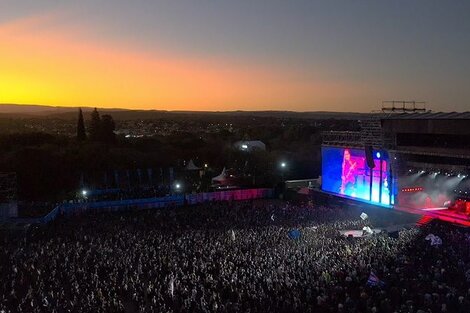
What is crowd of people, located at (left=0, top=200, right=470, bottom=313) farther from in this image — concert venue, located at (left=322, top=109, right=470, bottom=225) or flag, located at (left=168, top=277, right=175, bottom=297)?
concert venue, located at (left=322, top=109, right=470, bottom=225)

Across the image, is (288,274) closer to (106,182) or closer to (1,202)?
(1,202)

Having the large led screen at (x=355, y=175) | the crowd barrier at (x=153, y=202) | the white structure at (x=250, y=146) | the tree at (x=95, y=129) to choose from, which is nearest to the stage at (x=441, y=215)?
the large led screen at (x=355, y=175)

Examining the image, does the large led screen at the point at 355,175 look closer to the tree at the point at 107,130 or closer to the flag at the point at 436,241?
the flag at the point at 436,241

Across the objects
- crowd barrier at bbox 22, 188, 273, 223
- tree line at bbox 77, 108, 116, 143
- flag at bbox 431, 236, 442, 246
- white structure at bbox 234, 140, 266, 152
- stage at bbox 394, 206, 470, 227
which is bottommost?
crowd barrier at bbox 22, 188, 273, 223

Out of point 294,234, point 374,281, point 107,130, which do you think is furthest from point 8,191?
point 107,130

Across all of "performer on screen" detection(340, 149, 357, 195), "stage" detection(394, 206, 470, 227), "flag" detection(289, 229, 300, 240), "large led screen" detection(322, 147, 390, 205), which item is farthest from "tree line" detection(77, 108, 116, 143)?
"flag" detection(289, 229, 300, 240)

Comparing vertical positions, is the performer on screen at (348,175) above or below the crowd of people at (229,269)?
above

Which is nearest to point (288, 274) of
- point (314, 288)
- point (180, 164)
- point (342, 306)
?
point (314, 288)
